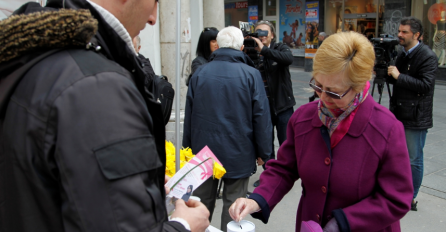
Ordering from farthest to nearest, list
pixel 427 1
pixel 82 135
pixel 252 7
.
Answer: pixel 252 7, pixel 427 1, pixel 82 135

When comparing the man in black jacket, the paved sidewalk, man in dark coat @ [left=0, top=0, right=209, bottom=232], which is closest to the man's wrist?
man in dark coat @ [left=0, top=0, right=209, bottom=232]

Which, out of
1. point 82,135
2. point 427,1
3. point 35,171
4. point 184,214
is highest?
point 427,1

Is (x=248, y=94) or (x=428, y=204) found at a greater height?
(x=248, y=94)

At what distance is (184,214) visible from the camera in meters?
1.32

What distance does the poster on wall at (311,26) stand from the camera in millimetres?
16453

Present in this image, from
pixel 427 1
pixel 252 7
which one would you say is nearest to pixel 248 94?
pixel 427 1

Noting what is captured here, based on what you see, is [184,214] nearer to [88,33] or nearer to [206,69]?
[88,33]

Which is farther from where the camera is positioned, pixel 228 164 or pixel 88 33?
pixel 228 164

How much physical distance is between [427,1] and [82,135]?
560 inches

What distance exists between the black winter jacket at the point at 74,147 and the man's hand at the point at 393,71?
12.2ft

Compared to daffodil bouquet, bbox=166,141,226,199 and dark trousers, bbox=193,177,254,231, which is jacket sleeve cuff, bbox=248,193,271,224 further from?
dark trousers, bbox=193,177,254,231

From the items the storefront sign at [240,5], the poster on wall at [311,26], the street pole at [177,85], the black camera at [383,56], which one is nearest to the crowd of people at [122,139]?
the street pole at [177,85]

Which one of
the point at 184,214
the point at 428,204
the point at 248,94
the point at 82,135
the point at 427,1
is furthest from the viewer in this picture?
the point at 427,1

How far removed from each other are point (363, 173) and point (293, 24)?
1677 centimetres
